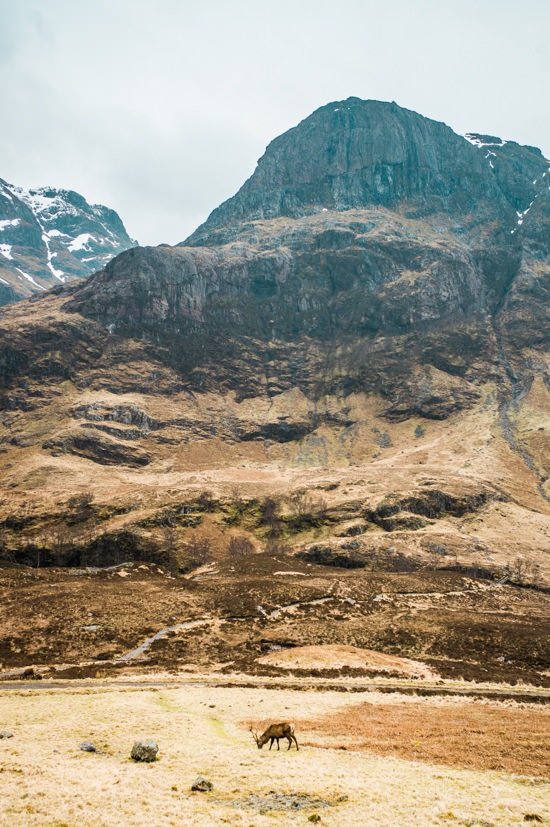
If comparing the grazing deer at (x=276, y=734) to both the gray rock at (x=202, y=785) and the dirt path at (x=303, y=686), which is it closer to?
the gray rock at (x=202, y=785)

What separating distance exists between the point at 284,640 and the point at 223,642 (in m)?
9.14

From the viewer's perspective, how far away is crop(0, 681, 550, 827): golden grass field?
1752cm

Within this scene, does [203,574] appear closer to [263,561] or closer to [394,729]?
[263,561]

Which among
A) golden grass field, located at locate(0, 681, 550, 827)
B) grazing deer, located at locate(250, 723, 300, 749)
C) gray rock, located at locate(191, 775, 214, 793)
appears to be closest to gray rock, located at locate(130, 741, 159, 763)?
golden grass field, located at locate(0, 681, 550, 827)

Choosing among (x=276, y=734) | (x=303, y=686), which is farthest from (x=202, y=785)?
(x=303, y=686)

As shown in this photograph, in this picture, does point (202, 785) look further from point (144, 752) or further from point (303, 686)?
point (303, 686)

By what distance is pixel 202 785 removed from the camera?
19828mm

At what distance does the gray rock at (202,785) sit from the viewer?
19703 millimetres

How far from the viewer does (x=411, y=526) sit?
180 m

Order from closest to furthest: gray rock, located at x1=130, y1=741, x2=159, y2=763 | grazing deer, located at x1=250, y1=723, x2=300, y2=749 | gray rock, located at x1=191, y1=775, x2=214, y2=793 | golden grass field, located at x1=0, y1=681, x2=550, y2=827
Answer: golden grass field, located at x1=0, y1=681, x2=550, y2=827, gray rock, located at x1=191, y1=775, x2=214, y2=793, gray rock, located at x1=130, y1=741, x2=159, y2=763, grazing deer, located at x1=250, y1=723, x2=300, y2=749

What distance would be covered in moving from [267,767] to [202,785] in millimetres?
4121

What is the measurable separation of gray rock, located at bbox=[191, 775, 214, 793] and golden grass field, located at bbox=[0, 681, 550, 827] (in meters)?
0.45

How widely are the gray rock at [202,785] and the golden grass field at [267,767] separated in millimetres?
454

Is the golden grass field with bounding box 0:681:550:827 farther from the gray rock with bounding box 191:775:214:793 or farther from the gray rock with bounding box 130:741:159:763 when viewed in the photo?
the gray rock with bounding box 130:741:159:763
